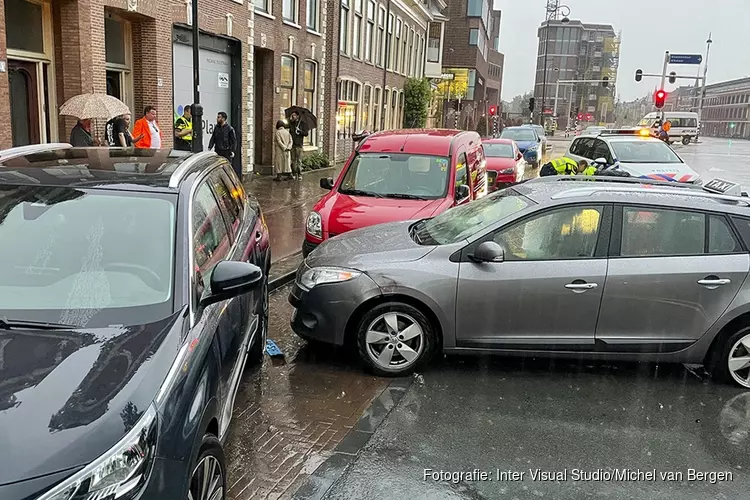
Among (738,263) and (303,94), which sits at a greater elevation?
(303,94)

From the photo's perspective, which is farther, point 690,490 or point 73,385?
point 690,490

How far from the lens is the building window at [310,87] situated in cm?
2283

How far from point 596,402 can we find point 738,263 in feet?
5.19

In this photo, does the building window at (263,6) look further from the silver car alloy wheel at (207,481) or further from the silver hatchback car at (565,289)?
the silver car alloy wheel at (207,481)

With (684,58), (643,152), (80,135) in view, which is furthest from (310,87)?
(684,58)

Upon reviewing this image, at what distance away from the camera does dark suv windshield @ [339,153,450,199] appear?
8.44 m

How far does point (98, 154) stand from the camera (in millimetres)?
4383

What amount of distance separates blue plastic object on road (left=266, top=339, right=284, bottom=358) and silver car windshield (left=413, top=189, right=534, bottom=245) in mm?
1574

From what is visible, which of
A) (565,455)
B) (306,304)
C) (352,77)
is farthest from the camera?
(352,77)

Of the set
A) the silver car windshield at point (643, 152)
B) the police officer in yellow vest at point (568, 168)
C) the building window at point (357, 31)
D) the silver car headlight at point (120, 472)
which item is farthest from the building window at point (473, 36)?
the silver car headlight at point (120, 472)

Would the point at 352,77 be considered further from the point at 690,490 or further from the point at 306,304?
the point at 690,490

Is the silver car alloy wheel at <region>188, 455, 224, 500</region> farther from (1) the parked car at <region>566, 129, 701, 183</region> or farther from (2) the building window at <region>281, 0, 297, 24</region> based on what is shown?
(2) the building window at <region>281, 0, 297, 24</region>

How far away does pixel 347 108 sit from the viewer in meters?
27.5

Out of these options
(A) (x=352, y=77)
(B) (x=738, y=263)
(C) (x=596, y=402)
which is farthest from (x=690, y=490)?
(A) (x=352, y=77)
